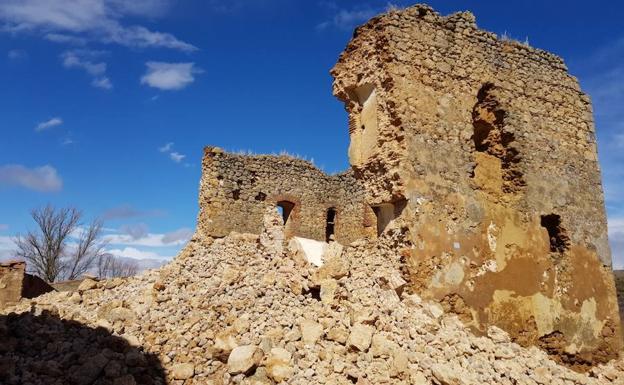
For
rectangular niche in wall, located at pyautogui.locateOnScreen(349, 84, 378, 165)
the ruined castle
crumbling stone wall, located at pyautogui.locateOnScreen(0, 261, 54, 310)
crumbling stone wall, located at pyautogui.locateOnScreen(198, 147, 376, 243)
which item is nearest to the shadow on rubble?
the ruined castle

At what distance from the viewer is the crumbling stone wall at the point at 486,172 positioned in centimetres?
630

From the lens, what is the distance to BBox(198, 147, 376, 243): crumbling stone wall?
1431 centimetres

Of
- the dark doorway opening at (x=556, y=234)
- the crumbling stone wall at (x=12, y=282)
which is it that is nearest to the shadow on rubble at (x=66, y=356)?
the crumbling stone wall at (x=12, y=282)

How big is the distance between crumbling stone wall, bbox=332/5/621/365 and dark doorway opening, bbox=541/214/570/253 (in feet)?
0.05

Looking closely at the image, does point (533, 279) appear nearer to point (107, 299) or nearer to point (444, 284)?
point (444, 284)

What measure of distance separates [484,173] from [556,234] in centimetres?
159

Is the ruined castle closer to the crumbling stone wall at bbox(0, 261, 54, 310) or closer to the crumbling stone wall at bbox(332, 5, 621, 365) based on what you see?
the crumbling stone wall at bbox(332, 5, 621, 365)

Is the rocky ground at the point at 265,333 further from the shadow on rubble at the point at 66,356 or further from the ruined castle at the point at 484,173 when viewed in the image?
the ruined castle at the point at 484,173

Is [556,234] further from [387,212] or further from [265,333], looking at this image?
[265,333]

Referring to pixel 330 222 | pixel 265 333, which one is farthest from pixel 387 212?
pixel 330 222

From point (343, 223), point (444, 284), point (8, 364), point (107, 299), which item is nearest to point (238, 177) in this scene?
point (343, 223)

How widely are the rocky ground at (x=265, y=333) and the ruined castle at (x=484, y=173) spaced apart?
51 centimetres

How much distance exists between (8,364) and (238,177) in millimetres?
10786

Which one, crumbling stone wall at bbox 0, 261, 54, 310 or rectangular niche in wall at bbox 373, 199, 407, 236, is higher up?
rectangular niche in wall at bbox 373, 199, 407, 236
